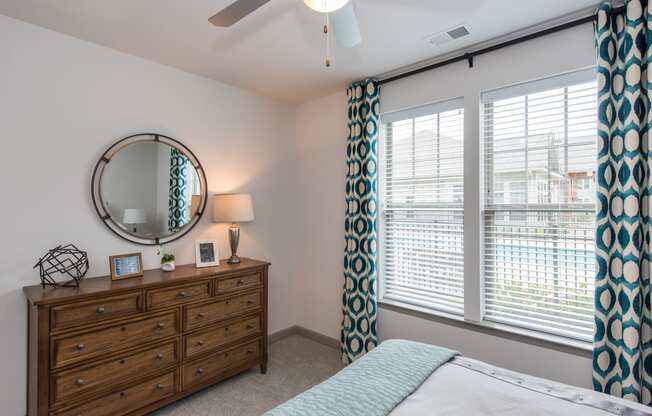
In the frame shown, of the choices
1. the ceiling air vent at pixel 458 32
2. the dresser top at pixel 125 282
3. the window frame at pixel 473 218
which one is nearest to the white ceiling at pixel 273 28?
the ceiling air vent at pixel 458 32

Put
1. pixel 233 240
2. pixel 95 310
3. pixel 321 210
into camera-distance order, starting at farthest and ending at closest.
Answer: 1. pixel 321 210
2. pixel 233 240
3. pixel 95 310

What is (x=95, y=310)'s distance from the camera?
202cm

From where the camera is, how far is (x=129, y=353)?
216cm

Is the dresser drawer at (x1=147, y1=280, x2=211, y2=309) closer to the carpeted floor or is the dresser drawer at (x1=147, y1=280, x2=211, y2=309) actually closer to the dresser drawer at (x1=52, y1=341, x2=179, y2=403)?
the dresser drawer at (x1=52, y1=341, x2=179, y2=403)

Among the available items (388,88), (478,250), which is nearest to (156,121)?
(388,88)

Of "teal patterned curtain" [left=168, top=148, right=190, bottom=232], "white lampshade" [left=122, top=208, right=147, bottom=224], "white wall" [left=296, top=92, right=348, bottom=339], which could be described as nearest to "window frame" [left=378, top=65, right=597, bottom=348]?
"white wall" [left=296, top=92, right=348, bottom=339]

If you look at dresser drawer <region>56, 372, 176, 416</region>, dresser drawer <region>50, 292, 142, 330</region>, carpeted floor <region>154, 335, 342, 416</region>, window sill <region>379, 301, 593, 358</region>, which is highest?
dresser drawer <region>50, 292, 142, 330</region>

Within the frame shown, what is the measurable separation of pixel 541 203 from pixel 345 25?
5.93 ft

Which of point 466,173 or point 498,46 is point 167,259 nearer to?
point 466,173

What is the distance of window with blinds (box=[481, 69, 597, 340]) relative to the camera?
2.16 meters

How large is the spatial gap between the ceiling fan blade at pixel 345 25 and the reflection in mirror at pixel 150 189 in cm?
184

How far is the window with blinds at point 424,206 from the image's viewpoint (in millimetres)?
2730

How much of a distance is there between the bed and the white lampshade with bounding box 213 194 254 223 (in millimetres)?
1788

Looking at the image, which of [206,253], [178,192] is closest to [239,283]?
[206,253]
